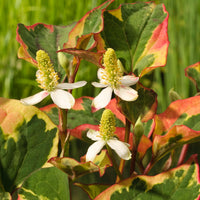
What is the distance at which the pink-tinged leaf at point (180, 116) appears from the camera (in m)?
0.46

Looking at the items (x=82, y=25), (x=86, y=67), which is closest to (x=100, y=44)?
(x=82, y=25)

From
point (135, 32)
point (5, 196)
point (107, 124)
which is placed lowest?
point (5, 196)

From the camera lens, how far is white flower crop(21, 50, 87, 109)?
0.39 meters

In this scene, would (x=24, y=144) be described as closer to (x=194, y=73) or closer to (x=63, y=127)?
(x=63, y=127)

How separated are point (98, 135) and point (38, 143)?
0.09 m

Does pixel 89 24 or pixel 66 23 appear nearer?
pixel 89 24

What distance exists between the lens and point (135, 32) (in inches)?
18.6

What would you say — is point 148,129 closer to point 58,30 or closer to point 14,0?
point 58,30

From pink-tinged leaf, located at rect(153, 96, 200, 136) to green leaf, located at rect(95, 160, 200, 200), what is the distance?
0.28 feet

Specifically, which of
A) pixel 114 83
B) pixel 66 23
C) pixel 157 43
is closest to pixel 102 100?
pixel 114 83

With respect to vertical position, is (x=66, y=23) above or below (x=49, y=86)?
above

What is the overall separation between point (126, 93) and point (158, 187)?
116 mm

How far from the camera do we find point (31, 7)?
1.16 meters

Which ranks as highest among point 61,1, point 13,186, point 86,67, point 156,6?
point 61,1
